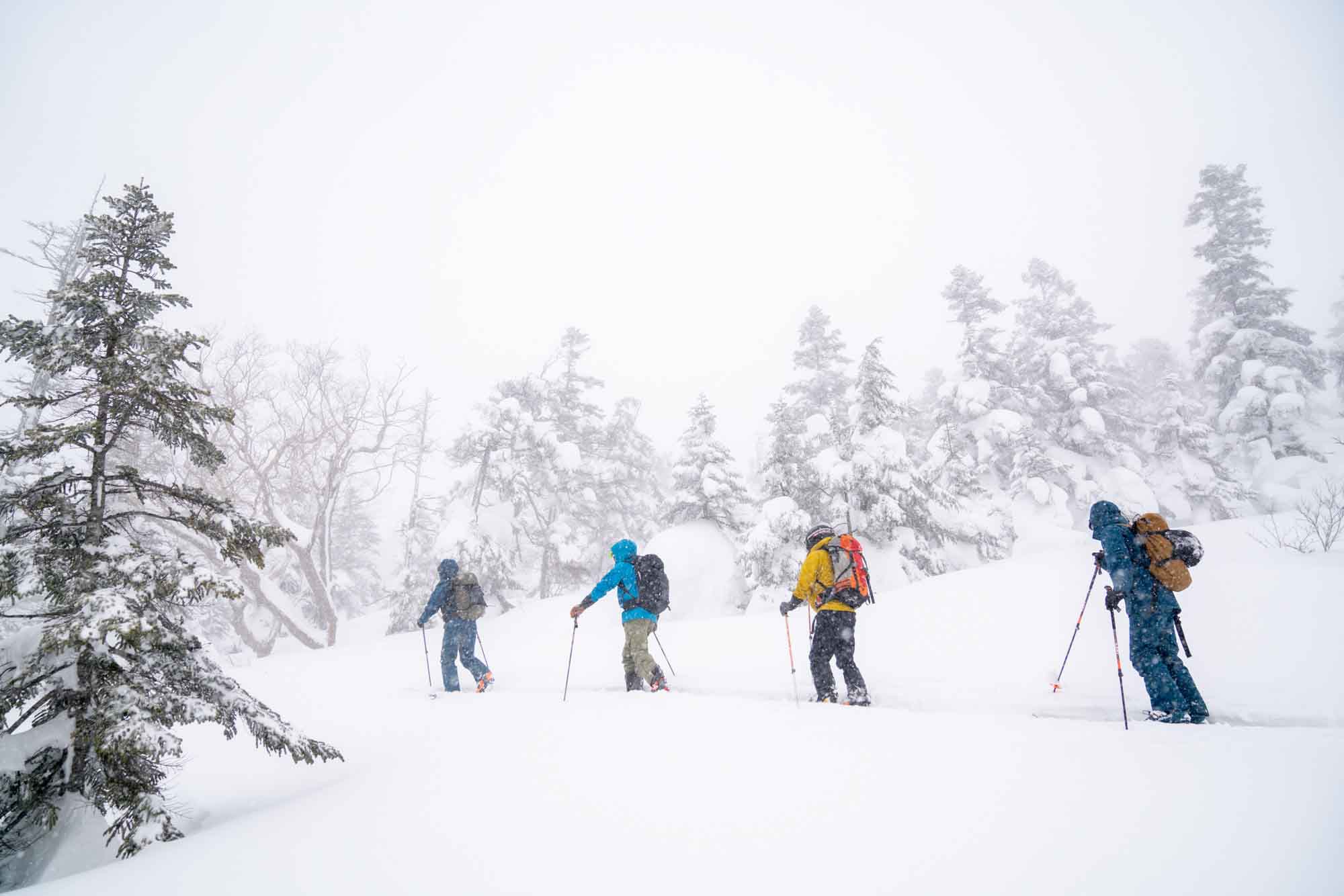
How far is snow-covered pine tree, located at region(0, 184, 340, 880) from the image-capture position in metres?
4.09

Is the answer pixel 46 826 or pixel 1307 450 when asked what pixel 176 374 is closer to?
pixel 46 826

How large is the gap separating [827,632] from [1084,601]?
3346 mm

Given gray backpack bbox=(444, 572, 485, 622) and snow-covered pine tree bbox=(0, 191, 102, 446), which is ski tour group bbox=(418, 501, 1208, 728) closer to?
gray backpack bbox=(444, 572, 485, 622)

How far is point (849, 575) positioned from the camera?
6637 mm

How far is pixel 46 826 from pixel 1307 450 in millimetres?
31830

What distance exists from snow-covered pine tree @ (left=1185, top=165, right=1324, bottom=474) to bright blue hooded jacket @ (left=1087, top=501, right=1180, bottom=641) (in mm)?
21281

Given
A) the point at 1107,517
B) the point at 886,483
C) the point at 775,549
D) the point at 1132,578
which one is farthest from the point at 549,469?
the point at 1132,578

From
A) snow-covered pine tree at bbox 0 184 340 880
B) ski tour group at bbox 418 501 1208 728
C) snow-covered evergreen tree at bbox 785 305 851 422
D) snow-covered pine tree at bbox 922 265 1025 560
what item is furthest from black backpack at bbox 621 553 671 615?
snow-covered evergreen tree at bbox 785 305 851 422

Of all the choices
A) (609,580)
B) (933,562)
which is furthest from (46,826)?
(933,562)

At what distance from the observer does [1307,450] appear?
20000mm

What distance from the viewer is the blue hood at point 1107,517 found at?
234 inches

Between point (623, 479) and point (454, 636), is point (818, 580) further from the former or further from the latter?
point (623, 479)

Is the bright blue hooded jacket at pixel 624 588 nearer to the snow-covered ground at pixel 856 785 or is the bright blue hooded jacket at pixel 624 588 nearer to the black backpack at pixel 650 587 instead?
the black backpack at pixel 650 587

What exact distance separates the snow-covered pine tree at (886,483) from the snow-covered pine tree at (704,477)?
4344 millimetres
